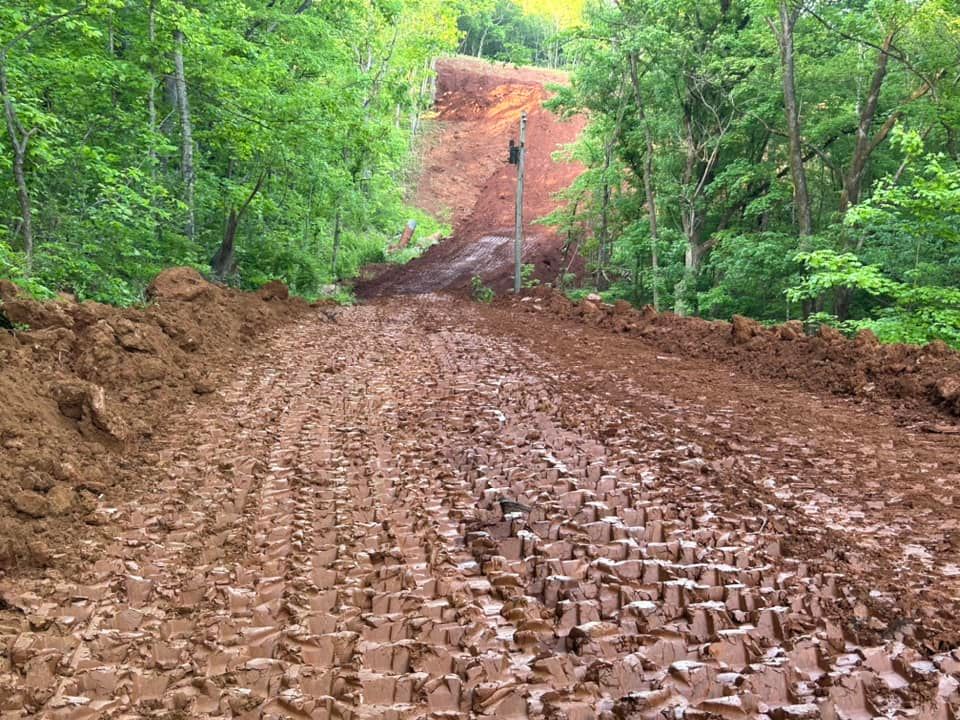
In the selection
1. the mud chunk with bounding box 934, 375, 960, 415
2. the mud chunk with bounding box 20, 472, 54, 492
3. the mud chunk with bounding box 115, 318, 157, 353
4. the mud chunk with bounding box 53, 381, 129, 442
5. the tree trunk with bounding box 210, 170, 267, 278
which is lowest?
the mud chunk with bounding box 20, 472, 54, 492

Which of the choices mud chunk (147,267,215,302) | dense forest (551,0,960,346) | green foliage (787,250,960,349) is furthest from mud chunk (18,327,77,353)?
dense forest (551,0,960,346)

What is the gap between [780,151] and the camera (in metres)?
14.3

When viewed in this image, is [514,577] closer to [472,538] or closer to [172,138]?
[472,538]

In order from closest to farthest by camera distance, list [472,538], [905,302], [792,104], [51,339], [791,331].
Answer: [472,538]
[51,339]
[791,331]
[905,302]
[792,104]

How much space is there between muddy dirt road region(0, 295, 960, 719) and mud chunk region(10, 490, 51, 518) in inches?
18.0

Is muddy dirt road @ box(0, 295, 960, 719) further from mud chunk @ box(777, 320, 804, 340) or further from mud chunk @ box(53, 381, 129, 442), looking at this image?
mud chunk @ box(777, 320, 804, 340)

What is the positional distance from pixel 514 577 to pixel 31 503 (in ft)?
8.87

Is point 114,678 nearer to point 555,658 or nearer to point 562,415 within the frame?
point 555,658

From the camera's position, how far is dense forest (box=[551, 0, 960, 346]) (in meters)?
9.01

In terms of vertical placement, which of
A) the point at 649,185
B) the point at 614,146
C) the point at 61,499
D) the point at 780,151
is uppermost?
the point at 614,146

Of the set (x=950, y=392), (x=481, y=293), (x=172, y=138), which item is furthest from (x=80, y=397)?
(x=481, y=293)

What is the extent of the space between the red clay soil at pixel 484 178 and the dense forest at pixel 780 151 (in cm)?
534

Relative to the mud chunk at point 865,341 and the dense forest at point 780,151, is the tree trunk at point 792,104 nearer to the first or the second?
the dense forest at point 780,151

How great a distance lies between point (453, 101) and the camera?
48.7 meters
